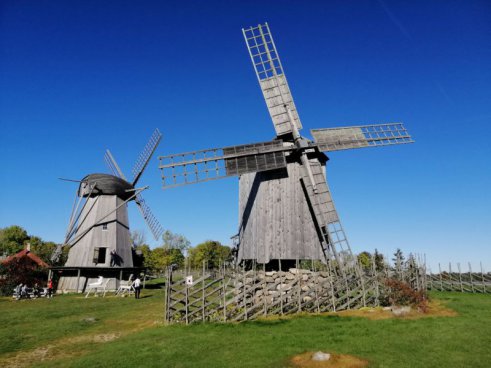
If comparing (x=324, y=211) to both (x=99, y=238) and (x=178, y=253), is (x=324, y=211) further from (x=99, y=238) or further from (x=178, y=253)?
(x=178, y=253)

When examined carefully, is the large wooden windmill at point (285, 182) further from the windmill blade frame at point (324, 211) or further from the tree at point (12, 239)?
the tree at point (12, 239)

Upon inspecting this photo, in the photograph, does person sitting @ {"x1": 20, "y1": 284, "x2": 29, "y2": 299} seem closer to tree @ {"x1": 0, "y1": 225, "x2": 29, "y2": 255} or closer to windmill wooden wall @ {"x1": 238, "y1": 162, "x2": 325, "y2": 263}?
windmill wooden wall @ {"x1": 238, "y1": 162, "x2": 325, "y2": 263}

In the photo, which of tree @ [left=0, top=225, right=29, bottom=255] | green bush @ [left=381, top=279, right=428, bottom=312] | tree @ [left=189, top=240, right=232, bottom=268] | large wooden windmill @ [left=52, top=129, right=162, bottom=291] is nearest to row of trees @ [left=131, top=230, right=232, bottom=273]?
tree @ [left=189, top=240, right=232, bottom=268]

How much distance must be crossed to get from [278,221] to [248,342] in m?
7.43

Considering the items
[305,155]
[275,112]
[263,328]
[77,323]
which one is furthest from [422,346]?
[77,323]

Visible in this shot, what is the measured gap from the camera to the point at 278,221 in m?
17.0

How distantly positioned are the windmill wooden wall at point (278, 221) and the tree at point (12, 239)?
6558 cm

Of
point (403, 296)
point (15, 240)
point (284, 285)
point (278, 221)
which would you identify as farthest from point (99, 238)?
point (15, 240)

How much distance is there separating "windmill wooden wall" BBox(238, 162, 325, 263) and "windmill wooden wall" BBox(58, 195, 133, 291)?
17015 mm

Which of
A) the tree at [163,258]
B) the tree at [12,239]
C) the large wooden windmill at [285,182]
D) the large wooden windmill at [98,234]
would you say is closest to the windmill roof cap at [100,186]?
the large wooden windmill at [98,234]

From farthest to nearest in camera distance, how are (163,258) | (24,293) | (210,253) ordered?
(210,253)
(163,258)
(24,293)

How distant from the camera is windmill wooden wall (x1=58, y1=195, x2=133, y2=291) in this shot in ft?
96.9

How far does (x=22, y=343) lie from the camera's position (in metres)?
11.6

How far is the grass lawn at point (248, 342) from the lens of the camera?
28.7 ft
